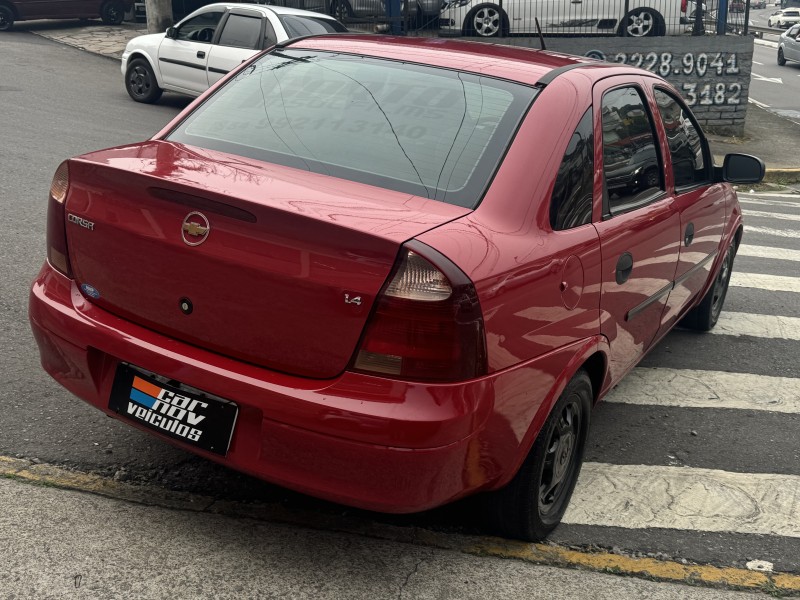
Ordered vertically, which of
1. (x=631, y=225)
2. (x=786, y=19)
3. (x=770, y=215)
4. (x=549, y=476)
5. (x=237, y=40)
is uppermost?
(x=237, y=40)

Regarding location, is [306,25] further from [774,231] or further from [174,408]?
[174,408]

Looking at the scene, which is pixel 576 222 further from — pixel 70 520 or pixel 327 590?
pixel 70 520

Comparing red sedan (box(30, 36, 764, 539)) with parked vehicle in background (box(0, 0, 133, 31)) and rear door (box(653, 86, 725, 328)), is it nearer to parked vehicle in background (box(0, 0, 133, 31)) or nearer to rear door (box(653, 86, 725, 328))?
rear door (box(653, 86, 725, 328))

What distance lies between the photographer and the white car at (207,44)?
13852 millimetres

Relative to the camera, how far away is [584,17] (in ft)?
→ 58.4

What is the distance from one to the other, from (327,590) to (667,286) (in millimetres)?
2400

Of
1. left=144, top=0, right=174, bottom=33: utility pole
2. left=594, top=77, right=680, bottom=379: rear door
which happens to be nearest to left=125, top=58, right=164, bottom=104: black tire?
left=144, top=0, right=174, bottom=33: utility pole

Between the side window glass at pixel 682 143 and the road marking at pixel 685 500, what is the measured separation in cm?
143

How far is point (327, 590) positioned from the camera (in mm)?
3170

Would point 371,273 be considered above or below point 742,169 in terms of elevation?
above

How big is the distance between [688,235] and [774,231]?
621cm

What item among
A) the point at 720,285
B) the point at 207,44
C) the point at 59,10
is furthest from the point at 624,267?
the point at 59,10

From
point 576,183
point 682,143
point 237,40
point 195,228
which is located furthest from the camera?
point 237,40

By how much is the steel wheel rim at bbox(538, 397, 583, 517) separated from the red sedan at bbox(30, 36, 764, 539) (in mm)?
12
